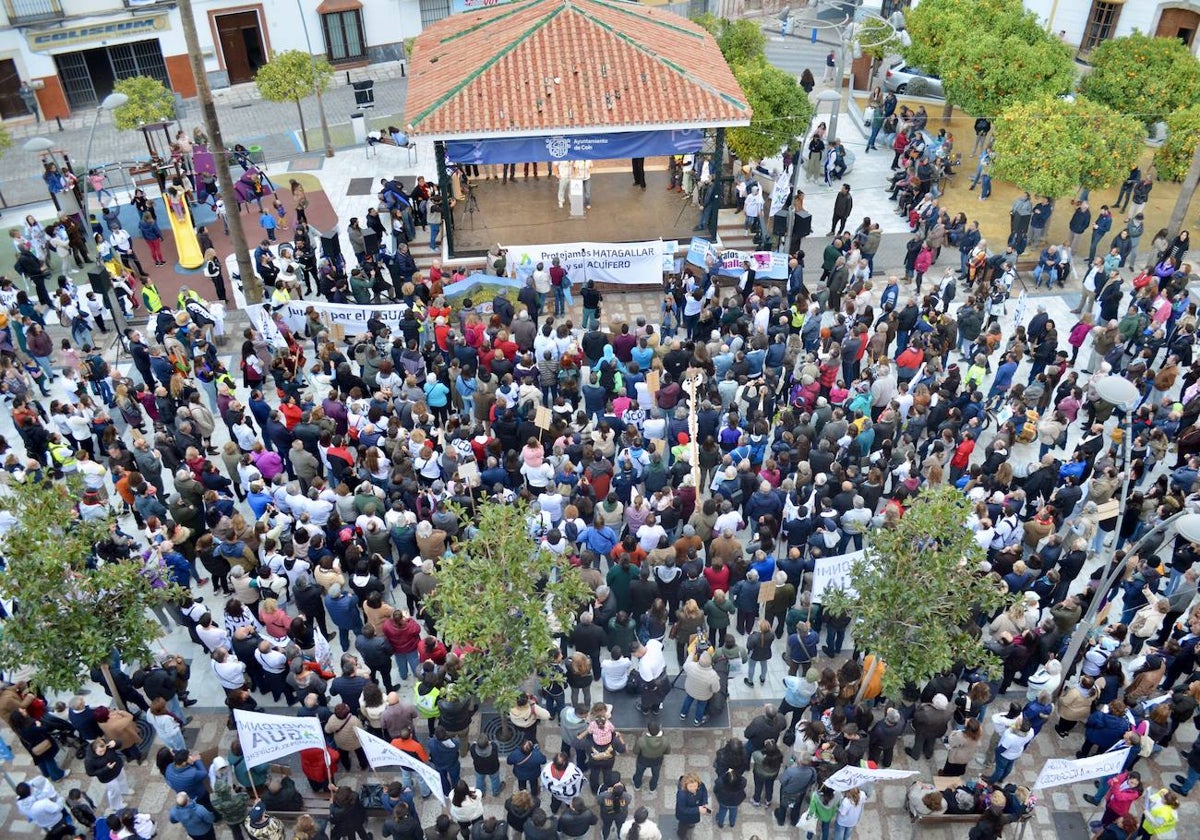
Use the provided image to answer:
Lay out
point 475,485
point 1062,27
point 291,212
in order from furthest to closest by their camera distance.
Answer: point 1062,27, point 291,212, point 475,485

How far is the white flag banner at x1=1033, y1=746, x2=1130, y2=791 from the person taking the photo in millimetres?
10445

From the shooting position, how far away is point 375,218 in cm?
2212

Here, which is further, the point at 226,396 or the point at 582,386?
the point at 582,386

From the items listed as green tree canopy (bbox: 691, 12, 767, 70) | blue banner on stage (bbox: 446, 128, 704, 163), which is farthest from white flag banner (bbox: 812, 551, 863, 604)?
green tree canopy (bbox: 691, 12, 767, 70)

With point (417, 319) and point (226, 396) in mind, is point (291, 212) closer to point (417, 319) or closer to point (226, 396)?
point (417, 319)

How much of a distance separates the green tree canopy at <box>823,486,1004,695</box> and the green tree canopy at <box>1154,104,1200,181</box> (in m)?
17.4

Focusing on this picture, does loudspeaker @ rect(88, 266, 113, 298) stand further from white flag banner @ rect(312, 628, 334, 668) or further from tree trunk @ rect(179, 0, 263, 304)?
white flag banner @ rect(312, 628, 334, 668)

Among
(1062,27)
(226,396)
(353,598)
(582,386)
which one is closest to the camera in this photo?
(353,598)

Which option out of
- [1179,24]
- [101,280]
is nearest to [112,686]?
[101,280]

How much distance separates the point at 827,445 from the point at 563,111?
10.9 m

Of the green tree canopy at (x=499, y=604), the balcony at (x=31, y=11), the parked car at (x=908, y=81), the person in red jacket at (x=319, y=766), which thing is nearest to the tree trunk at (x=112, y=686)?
the person in red jacket at (x=319, y=766)

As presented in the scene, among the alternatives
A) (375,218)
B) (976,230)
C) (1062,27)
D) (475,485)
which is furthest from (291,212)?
(1062,27)

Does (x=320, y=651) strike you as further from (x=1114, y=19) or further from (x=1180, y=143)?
(x=1114, y=19)

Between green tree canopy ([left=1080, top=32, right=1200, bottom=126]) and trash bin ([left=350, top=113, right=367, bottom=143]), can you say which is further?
trash bin ([left=350, top=113, right=367, bottom=143])
